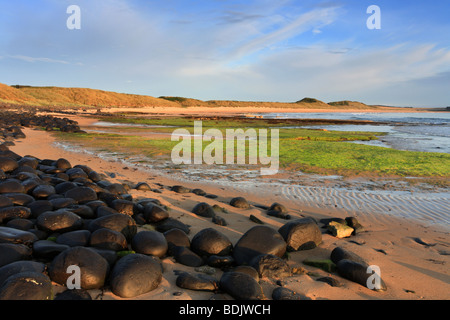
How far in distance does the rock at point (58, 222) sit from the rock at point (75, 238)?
1.24ft

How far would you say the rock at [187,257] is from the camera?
14.6ft

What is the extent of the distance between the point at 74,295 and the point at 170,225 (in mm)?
2472

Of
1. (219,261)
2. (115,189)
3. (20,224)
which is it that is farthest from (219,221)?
(20,224)

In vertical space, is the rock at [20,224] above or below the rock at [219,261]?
above

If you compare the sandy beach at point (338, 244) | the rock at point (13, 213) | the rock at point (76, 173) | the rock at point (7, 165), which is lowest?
the sandy beach at point (338, 244)

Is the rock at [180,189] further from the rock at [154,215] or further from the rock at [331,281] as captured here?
the rock at [331,281]

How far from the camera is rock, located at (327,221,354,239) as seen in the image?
19.7 feet

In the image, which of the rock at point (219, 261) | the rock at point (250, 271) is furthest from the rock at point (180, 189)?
the rock at point (250, 271)

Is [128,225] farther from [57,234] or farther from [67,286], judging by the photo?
[67,286]

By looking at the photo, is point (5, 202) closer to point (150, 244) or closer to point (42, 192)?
point (42, 192)

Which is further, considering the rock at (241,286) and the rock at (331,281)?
the rock at (331,281)
